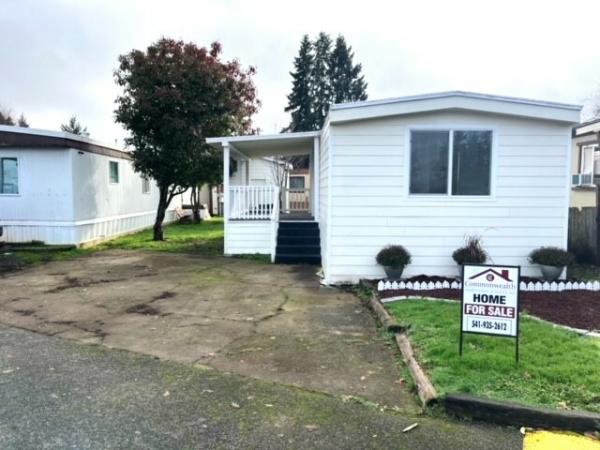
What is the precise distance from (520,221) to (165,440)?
22.3 ft

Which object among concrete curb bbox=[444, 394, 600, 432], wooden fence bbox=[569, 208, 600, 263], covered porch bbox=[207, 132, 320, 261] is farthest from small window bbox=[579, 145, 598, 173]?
concrete curb bbox=[444, 394, 600, 432]

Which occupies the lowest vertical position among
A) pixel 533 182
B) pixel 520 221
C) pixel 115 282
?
pixel 115 282

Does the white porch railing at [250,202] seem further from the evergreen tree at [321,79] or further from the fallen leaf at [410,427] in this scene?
the evergreen tree at [321,79]

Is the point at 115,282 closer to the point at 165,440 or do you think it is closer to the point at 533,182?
the point at 165,440

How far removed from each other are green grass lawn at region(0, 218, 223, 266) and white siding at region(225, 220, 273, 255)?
0.71 metres

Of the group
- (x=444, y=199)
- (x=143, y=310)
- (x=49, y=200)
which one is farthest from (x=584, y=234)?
(x=49, y=200)

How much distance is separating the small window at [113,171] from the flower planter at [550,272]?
13.1 metres

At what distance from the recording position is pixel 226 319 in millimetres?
5895

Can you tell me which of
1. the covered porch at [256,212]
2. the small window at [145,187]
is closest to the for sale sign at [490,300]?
the covered porch at [256,212]

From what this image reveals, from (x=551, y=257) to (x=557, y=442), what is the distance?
5195 mm

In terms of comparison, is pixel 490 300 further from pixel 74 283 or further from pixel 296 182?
pixel 296 182

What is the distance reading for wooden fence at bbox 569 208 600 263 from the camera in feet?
29.8

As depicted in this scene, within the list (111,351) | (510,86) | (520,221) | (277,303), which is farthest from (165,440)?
(510,86)

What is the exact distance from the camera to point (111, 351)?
183 inches
